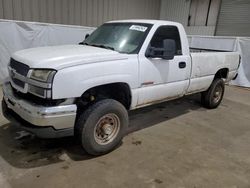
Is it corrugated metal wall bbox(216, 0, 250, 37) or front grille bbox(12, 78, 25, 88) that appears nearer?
front grille bbox(12, 78, 25, 88)

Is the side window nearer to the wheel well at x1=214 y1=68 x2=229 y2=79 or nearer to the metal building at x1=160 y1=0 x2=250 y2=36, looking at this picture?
the wheel well at x1=214 y1=68 x2=229 y2=79

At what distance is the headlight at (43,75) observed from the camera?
2613 mm

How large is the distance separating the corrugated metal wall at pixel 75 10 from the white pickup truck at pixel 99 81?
5198mm

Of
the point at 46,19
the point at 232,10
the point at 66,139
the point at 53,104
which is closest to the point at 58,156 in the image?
the point at 66,139

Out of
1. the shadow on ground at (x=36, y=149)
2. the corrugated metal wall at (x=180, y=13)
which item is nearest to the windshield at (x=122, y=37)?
the shadow on ground at (x=36, y=149)

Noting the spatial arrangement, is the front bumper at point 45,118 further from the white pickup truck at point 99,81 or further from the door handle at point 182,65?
the door handle at point 182,65

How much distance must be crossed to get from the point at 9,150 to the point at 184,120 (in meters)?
3.30

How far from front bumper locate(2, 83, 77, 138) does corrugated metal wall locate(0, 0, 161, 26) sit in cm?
620

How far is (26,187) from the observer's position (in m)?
2.52

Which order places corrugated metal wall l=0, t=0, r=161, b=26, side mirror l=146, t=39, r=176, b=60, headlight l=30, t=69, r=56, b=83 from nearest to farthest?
1. headlight l=30, t=69, r=56, b=83
2. side mirror l=146, t=39, r=176, b=60
3. corrugated metal wall l=0, t=0, r=161, b=26

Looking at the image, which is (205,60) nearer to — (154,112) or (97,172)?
(154,112)

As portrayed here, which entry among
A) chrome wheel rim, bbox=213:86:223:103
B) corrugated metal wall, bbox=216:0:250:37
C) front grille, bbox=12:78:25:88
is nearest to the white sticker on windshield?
front grille, bbox=12:78:25:88

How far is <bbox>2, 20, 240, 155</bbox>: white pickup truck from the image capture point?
270 centimetres

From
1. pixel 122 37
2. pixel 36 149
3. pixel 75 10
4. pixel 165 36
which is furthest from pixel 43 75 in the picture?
pixel 75 10
